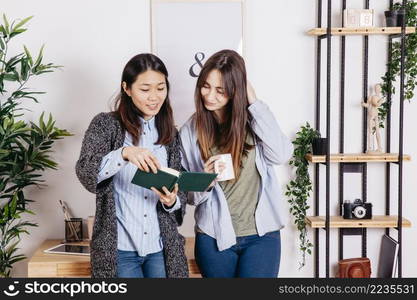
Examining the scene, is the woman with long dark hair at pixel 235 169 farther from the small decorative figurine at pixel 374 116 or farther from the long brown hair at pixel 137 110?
the small decorative figurine at pixel 374 116

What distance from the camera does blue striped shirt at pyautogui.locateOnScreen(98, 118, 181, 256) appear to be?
2.61 m

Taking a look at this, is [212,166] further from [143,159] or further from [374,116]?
[374,116]

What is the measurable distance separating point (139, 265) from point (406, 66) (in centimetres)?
193

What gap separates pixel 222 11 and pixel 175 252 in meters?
1.53

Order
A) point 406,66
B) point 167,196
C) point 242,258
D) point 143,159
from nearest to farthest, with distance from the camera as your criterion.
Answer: point 143,159
point 167,196
point 242,258
point 406,66

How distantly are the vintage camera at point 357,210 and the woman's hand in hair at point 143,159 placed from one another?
1.54 meters

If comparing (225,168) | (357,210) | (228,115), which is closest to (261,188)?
(225,168)

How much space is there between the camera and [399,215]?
3.58m

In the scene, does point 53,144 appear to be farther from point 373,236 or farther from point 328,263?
point 373,236

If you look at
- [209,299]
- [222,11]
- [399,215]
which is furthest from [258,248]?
[222,11]

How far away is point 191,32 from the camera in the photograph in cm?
361

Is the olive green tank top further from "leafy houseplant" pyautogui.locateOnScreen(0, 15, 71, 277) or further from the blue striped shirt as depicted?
"leafy houseplant" pyautogui.locateOnScreen(0, 15, 71, 277)

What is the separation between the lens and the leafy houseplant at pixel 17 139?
3.29 m

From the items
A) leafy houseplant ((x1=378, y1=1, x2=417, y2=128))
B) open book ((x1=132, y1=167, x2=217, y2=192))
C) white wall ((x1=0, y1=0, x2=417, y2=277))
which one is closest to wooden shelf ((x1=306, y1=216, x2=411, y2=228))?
white wall ((x1=0, y1=0, x2=417, y2=277))
